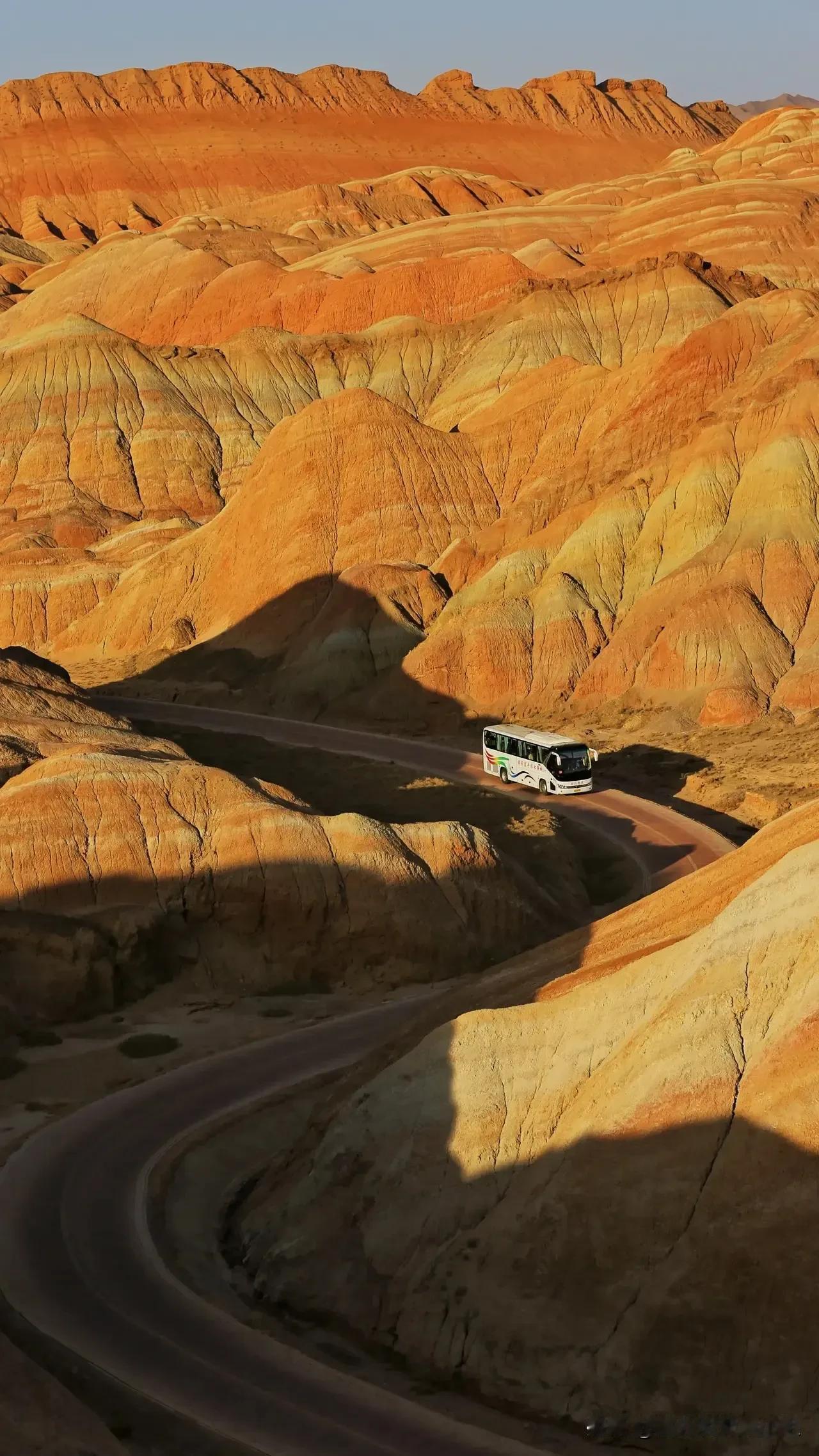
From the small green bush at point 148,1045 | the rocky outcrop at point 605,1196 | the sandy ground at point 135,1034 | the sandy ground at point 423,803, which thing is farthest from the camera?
the sandy ground at point 423,803

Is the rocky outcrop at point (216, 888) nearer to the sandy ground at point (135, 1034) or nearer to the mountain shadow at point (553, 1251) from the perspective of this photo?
the sandy ground at point (135, 1034)

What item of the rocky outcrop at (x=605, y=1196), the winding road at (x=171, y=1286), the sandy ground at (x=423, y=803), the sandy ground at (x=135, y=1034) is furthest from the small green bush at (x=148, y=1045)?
the sandy ground at (x=423, y=803)

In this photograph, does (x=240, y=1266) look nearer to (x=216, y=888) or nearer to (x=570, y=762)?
(x=216, y=888)

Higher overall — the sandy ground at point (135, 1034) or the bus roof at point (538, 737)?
the bus roof at point (538, 737)

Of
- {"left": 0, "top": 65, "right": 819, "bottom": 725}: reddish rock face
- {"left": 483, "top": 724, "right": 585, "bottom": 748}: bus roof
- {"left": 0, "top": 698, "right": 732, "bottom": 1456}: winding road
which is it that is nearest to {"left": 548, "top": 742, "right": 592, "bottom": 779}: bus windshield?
{"left": 483, "top": 724, "right": 585, "bottom": 748}: bus roof

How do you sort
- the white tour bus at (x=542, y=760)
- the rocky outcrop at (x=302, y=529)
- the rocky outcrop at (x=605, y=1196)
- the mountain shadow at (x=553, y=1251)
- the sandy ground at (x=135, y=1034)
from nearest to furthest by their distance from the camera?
the mountain shadow at (x=553, y=1251) < the rocky outcrop at (x=605, y=1196) < the sandy ground at (x=135, y=1034) < the white tour bus at (x=542, y=760) < the rocky outcrop at (x=302, y=529)

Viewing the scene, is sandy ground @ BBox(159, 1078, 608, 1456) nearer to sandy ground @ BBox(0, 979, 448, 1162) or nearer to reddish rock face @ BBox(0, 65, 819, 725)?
sandy ground @ BBox(0, 979, 448, 1162)
